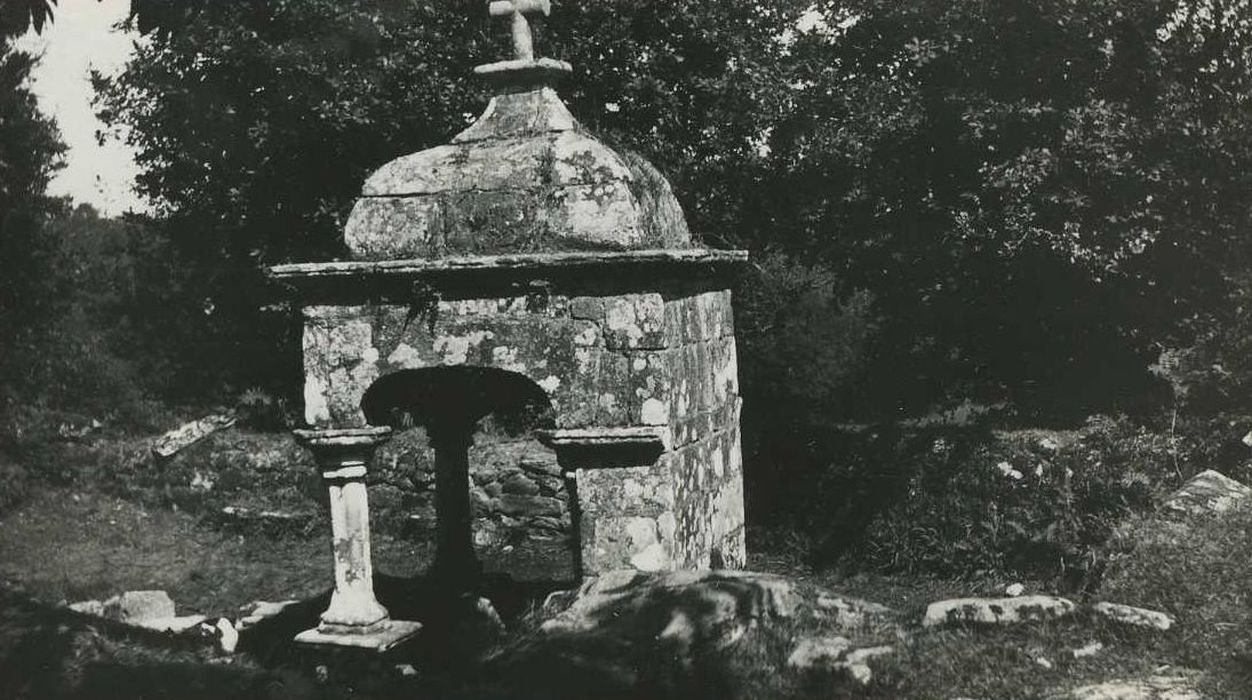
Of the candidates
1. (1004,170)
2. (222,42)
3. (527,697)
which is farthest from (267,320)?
(527,697)

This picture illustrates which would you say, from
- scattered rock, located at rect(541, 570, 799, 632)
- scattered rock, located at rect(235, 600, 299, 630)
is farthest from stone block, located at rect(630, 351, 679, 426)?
scattered rock, located at rect(235, 600, 299, 630)

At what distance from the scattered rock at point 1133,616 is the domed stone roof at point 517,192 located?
2.85m

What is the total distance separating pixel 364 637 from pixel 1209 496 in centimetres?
535

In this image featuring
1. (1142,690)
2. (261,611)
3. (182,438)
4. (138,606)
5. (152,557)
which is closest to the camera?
(1142,690)

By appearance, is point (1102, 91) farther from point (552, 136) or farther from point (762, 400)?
point (552, 136)

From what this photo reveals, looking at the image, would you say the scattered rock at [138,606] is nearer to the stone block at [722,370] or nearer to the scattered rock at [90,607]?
the scattered rock at [90,607]

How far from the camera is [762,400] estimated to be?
589 inches

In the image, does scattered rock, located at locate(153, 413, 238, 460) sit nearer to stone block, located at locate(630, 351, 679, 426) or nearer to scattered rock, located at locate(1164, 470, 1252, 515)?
stone block, located at locate(630, 351, 679, 426)

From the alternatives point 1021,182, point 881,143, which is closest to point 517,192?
point 1021,182

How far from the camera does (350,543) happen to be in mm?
6203

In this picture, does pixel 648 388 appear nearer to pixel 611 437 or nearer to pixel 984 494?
pixel 611 437

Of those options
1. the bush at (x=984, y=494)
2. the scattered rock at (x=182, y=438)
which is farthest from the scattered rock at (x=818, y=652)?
the scattered rock at (x=182, y=438)

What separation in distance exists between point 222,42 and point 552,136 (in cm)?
1092

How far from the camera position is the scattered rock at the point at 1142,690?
162 inches
